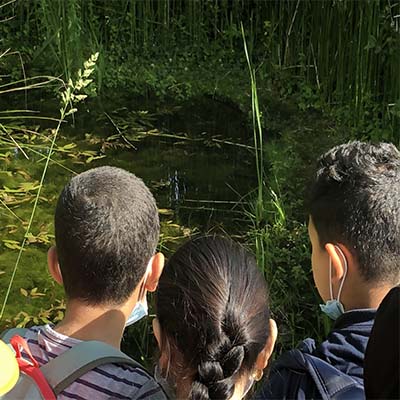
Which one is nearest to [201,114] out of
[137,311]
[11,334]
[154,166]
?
[154,166]

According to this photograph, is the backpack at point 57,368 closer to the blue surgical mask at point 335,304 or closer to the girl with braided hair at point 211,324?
the girl with braided hair at point 211,324

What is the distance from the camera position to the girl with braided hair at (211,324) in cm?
133

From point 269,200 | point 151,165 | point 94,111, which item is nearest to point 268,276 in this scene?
point 269,200

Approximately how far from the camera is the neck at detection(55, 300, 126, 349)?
57.8 inches

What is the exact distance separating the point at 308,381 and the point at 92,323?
431 mm

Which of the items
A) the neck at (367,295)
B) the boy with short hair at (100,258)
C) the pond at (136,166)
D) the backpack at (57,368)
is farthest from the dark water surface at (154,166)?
the neck at (367,295)

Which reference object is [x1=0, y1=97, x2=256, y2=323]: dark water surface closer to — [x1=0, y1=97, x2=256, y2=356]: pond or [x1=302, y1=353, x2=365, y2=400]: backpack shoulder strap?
[x1=0, y1=97, x2=256, y2=356]: pond

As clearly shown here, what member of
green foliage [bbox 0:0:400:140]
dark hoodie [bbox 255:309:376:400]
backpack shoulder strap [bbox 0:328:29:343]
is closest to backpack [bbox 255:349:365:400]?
dark hoodie [bbox 255:309:376:400]

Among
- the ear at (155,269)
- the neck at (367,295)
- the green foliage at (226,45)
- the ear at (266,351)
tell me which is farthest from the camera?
the green foliage at (226,45)

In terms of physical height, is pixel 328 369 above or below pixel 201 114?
above

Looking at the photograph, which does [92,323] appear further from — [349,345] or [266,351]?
[349,345]

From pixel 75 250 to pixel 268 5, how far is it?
415 cm

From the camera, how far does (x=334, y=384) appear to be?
132cm

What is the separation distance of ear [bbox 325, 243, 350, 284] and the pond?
1.51m
